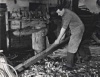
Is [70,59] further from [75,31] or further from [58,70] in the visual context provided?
[75,31]

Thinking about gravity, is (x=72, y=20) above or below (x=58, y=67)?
above

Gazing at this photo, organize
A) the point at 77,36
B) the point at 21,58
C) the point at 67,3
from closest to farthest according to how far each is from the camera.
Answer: the point at 77,36
the point at 21,58
the point at 67,3

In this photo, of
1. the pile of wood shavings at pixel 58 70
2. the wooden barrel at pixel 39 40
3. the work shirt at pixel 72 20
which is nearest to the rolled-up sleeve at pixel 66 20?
the work shirt at pixel 72 20

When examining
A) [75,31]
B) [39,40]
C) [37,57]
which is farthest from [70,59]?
[39,40]

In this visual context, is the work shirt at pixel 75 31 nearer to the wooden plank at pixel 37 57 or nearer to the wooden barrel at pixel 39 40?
the wooden plank at pixel 37 57

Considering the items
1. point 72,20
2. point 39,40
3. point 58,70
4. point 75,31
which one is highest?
point 72,20

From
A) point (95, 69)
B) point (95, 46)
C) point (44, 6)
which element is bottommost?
point (95, 69)

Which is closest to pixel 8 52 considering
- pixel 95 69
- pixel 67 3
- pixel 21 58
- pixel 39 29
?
pixel 21 58

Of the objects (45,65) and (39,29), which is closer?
(45,65)

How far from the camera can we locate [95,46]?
6.00 metres

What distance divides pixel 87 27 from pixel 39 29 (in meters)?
1.95

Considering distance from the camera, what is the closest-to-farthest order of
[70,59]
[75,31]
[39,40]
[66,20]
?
[66,20]
[75,31]
[70,59]
[39,40]

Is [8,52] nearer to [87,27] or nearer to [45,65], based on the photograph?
[45,65]

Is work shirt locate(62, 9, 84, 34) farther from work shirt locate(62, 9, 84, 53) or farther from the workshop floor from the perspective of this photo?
the workshop floor
